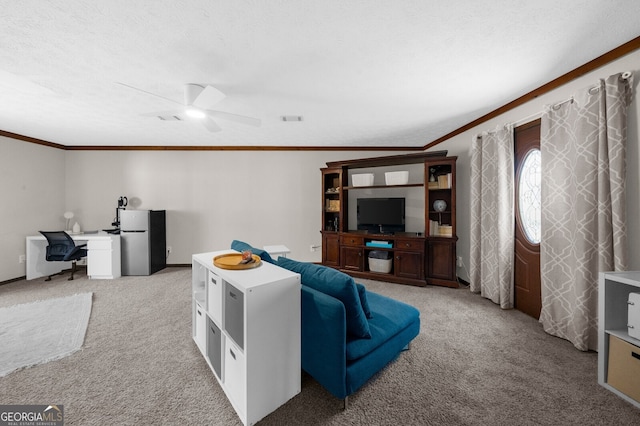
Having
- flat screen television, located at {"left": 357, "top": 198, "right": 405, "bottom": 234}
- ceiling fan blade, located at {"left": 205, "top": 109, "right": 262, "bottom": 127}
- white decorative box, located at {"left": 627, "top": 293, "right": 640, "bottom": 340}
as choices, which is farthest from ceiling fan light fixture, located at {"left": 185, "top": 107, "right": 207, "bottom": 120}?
white decorative box, located at {"left": 627, "top": 293, "right": 640, "bottom": 340}

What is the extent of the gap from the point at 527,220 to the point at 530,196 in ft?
0.95

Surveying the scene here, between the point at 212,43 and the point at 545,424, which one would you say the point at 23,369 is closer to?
the point at 212,43

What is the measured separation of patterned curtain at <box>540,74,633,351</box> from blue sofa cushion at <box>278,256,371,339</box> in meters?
2.06

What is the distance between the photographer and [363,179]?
4555 mm

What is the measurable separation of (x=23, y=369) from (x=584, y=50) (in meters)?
5.13

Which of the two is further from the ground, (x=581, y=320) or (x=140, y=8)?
(x=140, y=8)

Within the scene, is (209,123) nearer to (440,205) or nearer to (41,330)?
(41,330)

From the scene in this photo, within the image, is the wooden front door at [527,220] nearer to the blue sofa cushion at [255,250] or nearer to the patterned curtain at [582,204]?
the patterned curtain at [582,204]

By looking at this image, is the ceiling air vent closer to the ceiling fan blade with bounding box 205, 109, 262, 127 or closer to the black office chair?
the ceiling fan blade with bounding box 205, 109, 262, 127

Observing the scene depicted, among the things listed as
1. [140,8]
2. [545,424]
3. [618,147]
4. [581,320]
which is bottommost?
[545,424]

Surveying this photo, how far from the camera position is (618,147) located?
192 centimetres

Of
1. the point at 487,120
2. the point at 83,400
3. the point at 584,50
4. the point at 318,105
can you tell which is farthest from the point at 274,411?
the point at 487,120

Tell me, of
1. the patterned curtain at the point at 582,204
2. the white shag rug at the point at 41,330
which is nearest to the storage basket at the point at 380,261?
the patterned curtain at the point at 582,204

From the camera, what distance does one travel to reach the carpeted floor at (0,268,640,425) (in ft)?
4.88
